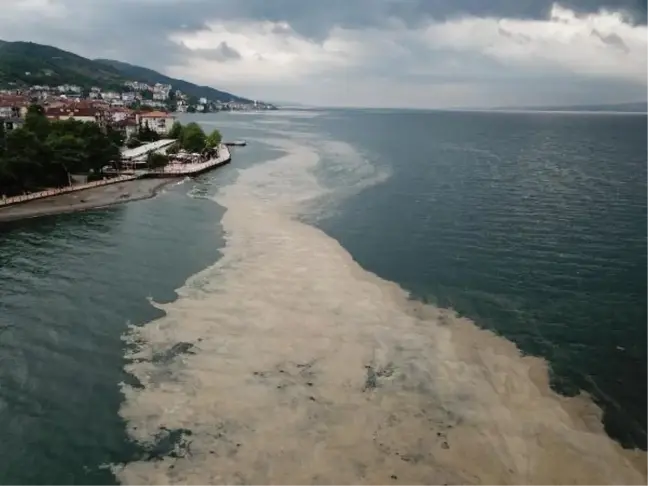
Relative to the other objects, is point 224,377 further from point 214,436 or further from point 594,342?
point 594,342

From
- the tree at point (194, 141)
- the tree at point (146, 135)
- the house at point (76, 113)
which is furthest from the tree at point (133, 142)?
the house at point (76, 113)

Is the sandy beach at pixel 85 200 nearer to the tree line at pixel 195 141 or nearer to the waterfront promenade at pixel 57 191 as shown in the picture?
the waterfront promenade at pixel 57 191

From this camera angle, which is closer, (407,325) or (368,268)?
(407,325)

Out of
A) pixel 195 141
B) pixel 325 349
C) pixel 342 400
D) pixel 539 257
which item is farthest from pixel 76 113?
pixel 342 400

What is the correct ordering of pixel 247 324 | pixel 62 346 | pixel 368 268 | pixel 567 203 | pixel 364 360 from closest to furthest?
pixel 364 360 → pixel 62 346 → pixel 247 324 → pixel 368 268 → pixel 567 203

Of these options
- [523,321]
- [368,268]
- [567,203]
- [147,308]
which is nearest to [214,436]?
[147,308]

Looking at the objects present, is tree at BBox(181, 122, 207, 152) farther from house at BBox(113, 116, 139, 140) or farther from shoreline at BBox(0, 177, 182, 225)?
shoreline at BBox(0, 177, 182, 225)

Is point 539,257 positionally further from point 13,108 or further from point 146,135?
point 13,108
